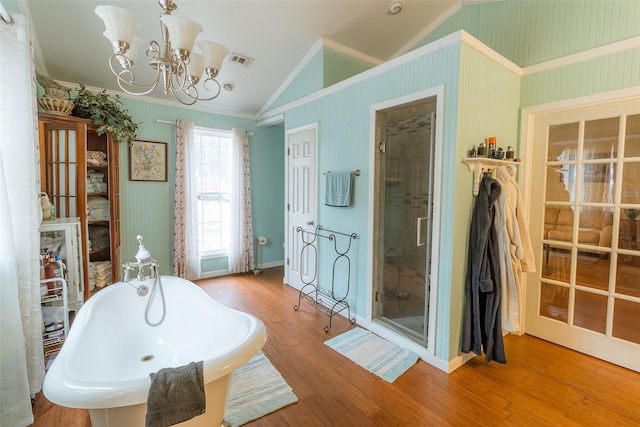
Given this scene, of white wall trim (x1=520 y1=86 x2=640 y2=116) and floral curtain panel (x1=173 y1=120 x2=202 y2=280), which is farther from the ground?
white wall trim (x1=520 y1=86 x2=640 y2=116)

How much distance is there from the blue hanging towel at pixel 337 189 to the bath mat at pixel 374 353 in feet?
4.15

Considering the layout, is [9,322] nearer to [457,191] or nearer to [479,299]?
[457,191]

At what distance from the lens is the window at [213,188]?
4.29 meters

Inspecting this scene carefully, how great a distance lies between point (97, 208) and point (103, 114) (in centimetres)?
103

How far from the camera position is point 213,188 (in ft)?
14.4

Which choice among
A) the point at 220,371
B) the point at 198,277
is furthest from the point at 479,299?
the point at 198,277

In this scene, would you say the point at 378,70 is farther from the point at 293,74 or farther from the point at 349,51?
the point at 293,74

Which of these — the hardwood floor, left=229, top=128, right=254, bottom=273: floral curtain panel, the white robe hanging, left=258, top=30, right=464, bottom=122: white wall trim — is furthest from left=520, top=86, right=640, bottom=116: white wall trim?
left=229, top=128, right=254, bottom=273: floral curtain panel

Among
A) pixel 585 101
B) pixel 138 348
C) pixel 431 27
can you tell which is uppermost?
pixel 431 27

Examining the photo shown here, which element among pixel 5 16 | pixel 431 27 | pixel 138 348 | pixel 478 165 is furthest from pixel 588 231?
pixel 5 16

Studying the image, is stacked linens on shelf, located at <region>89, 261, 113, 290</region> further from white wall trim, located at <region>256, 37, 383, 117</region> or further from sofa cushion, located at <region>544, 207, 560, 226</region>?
sofa cushion, located at <region>544, 207, 560, 226</region>

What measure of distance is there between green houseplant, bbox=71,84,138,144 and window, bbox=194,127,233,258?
96 centimetres

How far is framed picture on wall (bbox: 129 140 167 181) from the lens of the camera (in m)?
3.72

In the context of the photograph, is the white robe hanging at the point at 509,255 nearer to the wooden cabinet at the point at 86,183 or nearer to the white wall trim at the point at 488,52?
the white wall trim at the point at 488,52
